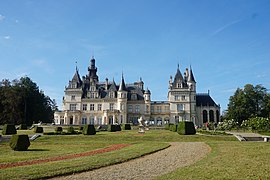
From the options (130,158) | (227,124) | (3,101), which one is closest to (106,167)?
(130,158)

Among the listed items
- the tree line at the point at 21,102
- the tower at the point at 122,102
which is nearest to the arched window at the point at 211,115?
the tower at the point at 122,102

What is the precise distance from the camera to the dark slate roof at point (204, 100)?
6191 cm

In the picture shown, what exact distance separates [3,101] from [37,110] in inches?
357

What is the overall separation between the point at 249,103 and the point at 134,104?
27767mm

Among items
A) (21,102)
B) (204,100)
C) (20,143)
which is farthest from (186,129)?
(21,102)

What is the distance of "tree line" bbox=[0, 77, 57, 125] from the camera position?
52062mm

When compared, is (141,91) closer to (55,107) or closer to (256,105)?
(256,105)

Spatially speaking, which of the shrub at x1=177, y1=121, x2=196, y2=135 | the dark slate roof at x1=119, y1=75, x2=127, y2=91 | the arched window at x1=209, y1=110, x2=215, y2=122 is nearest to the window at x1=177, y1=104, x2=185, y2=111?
the arched window at x1=209, y1=110, x2=215, y2=122

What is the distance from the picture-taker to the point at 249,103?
53.3 meters

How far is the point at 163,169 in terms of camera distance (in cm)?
877

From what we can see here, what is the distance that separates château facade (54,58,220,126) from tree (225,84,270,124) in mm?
7113

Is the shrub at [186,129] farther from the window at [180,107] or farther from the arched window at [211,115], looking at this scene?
the arched window at [211,115]

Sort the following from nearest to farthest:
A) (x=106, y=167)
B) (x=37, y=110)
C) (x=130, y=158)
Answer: (x=106, y=167) < (x=130, y=158) < (x=37, y=110)

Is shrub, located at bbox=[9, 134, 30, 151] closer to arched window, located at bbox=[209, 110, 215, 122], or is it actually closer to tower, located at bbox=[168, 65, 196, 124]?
tower, located at bbox=[168, 65, 196, 124]
